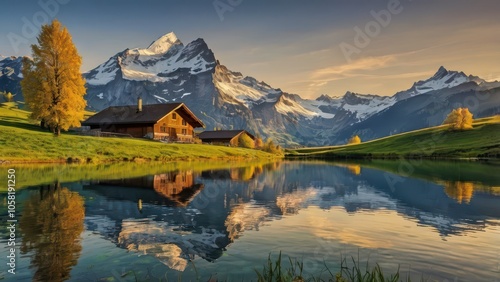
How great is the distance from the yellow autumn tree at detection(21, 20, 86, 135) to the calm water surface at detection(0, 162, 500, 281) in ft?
119

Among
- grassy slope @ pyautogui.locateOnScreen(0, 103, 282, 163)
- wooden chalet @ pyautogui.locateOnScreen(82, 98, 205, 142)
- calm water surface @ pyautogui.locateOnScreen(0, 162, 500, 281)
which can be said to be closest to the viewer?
calm water surface @ pyautogui.locateOnScreen(0, 162, 500, 281)

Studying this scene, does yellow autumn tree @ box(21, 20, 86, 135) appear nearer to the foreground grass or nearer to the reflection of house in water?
the reflection of house in water

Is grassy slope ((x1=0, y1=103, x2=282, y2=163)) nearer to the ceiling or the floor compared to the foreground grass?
nearer to the ceiling

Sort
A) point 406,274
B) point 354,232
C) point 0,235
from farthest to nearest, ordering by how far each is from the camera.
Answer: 1. point 354,232
2. point 0,235
3. point 406,274

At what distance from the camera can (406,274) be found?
39.0 feet

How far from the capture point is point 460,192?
3300cm

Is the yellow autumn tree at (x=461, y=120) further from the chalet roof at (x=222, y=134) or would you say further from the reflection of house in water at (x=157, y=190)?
the reflection of house in water at (x=157, y=190)

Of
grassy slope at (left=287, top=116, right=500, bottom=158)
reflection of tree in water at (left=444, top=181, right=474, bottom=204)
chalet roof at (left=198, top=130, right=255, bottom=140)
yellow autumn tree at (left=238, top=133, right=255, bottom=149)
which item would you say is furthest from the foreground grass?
chalet roof at (left=198, top=130, right=255, bottom=140)

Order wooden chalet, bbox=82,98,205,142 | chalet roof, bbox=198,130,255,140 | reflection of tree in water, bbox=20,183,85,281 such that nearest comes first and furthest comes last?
reflection of tree in water, bbox=20,183,85,281
wooden chalet, bbox=82,98,205,142
chalet roof, bbox=198,130,255,140

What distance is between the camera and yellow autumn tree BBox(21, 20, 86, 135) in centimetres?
6209

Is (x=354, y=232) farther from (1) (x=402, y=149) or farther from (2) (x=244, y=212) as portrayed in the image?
(1) (x=402, y=149)

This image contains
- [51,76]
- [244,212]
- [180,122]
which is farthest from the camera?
[180,122]

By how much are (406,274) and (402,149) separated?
481 ft

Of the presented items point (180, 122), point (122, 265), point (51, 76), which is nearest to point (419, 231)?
point (122, 265)
